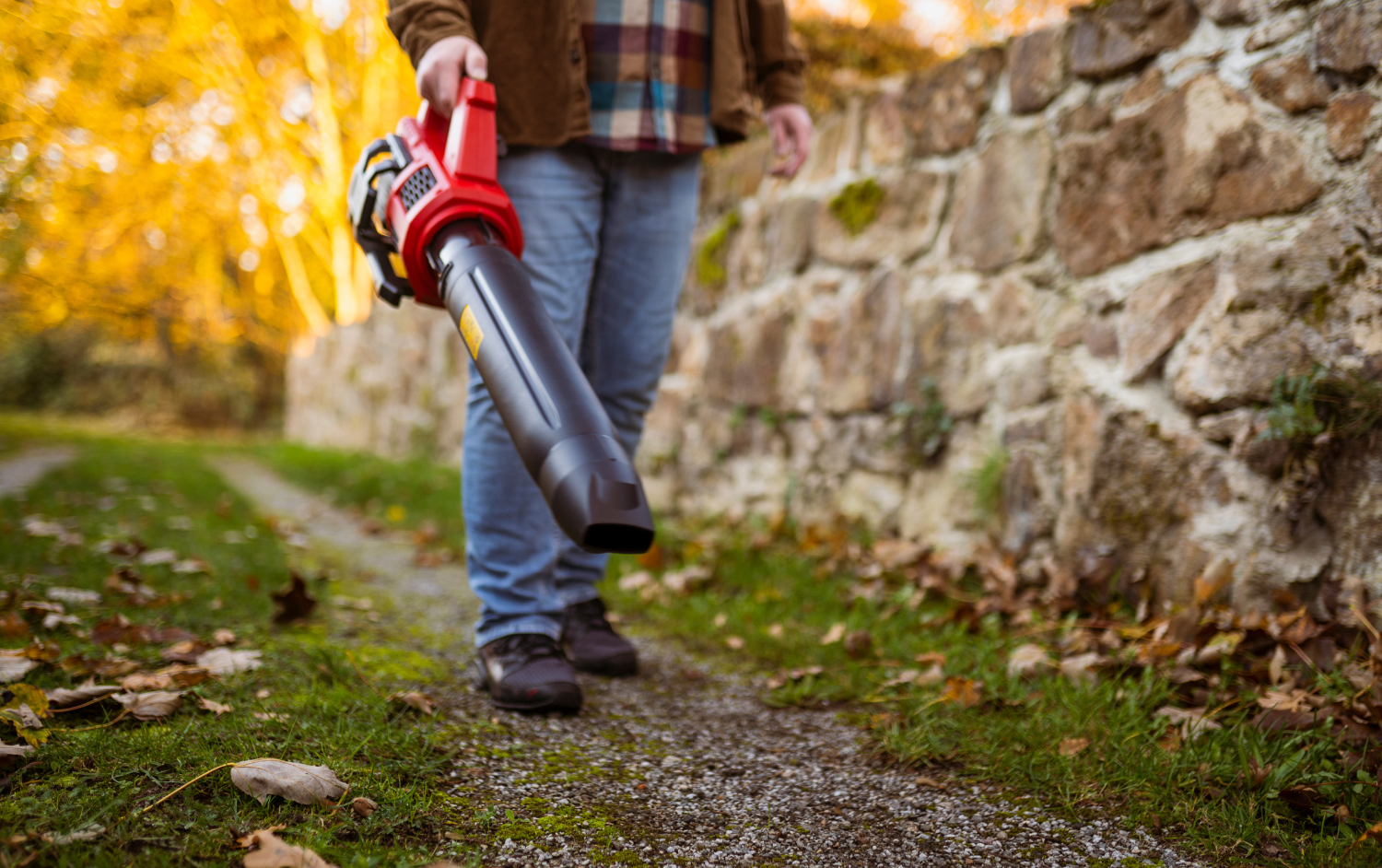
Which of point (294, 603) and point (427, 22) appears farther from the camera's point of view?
point (294, 603)

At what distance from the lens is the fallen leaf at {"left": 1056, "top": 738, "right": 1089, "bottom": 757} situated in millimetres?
1382

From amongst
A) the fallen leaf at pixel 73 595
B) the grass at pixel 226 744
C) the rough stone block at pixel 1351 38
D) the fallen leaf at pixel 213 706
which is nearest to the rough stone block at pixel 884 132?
the rough stone block at pixel 1351 38

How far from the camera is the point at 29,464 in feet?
18.3

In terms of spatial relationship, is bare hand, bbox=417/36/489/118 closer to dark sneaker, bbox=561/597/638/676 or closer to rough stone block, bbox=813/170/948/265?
dark sneaker, bbox=561/597/638/676

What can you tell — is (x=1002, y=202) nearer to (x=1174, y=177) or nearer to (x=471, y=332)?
(x=1174, y=177)

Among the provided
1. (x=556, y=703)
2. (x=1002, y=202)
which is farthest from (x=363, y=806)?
(x=1002, y=202)

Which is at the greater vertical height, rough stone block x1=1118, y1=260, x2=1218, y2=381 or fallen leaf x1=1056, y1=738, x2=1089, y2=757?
rough stone block x1=1118, y1=260, x2=1218, y2=381

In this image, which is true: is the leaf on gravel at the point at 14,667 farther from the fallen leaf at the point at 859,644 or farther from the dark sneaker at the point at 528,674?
the fallen leaf at the point at 859,644

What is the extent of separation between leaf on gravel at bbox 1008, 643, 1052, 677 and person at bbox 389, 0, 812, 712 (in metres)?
0.81

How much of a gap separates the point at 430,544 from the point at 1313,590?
3091 millimetres

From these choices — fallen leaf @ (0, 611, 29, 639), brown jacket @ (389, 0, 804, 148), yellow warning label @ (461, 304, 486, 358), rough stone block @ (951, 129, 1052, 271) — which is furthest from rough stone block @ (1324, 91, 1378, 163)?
fallen leaf @ (0, 611, 29, 639)

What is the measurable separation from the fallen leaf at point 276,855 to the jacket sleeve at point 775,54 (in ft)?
6.13

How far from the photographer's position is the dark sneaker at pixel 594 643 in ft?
6.21

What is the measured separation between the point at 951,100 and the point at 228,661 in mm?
2601
